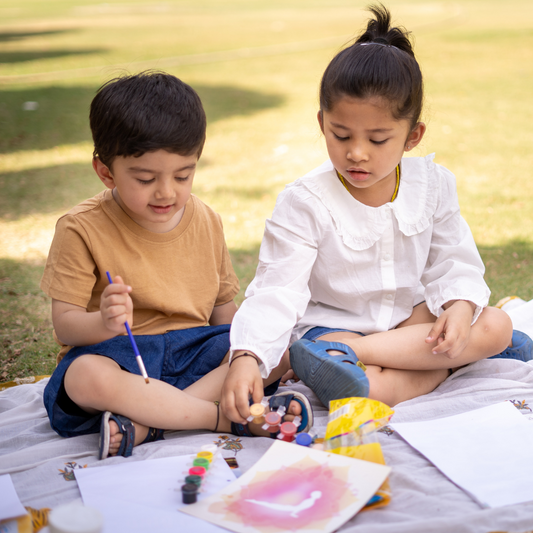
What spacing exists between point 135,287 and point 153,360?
0.18 m

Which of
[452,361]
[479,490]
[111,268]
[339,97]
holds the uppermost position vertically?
[339,97]

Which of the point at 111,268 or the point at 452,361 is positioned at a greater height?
the point at 111,268

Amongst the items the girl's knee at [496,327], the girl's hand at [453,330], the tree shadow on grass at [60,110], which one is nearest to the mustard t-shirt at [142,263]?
the girl's hand at [453,330]

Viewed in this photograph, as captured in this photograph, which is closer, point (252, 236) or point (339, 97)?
point (339, 97)

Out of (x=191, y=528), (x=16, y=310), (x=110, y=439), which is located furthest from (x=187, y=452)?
(x=16, y=310)

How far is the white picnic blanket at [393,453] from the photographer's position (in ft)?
3.43

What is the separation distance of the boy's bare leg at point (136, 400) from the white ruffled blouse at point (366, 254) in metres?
0.28

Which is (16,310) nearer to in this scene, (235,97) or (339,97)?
(339,97)

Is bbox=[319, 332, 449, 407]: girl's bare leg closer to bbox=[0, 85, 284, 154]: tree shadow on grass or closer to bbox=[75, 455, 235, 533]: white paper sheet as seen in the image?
bbox=[75, 455, 235, 533]: white paper sheet

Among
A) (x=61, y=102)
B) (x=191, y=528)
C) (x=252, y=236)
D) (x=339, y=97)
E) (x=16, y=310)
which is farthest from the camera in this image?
(x=61, y=102)

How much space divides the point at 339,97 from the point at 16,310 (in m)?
1.40

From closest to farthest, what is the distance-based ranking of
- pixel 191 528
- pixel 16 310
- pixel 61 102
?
pixel 191 528 < pixel 16 310 < pixel 61 102

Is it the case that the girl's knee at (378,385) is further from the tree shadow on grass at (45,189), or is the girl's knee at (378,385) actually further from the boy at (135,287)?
the tree shadow on grass at (45,189)

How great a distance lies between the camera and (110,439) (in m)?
1.29
